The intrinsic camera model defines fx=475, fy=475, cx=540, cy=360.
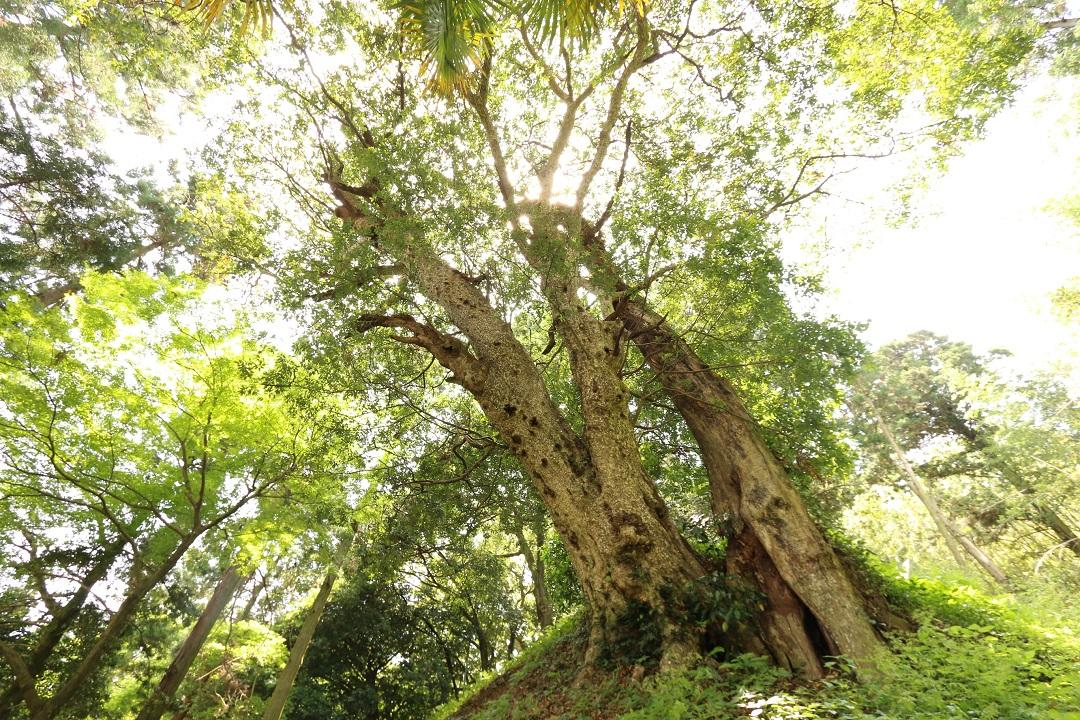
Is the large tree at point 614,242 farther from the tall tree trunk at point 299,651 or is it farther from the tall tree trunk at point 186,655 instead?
the tall tree trunk at point 186,655

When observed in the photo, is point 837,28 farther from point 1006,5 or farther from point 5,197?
point 5,197

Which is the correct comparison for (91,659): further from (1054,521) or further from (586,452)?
(1054,521)

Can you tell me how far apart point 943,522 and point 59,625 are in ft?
85.5

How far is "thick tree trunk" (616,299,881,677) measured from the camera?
448 centimetres

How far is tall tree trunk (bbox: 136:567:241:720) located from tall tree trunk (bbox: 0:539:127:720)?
2067 mm

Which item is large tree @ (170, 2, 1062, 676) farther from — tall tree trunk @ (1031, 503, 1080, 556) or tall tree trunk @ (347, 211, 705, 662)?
tall tree trunk @ (1031, 503, 1080, 556)

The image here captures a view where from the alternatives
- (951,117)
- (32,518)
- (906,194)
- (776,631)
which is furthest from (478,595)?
(951,117)

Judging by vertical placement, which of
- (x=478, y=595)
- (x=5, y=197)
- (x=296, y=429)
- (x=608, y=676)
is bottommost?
(x=608, y=676)

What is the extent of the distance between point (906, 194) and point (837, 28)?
3.03 metres

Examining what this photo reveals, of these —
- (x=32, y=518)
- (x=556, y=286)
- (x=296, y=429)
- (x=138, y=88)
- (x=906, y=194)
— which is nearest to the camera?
(x=556, y=286)

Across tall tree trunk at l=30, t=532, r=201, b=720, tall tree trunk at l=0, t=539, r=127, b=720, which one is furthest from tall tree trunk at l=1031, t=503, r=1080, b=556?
tall tree trunk at l=0, t=539, r=127, b=720

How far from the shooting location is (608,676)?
4672 mm

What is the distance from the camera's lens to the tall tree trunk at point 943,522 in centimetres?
1736

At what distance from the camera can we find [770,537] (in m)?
5.15
